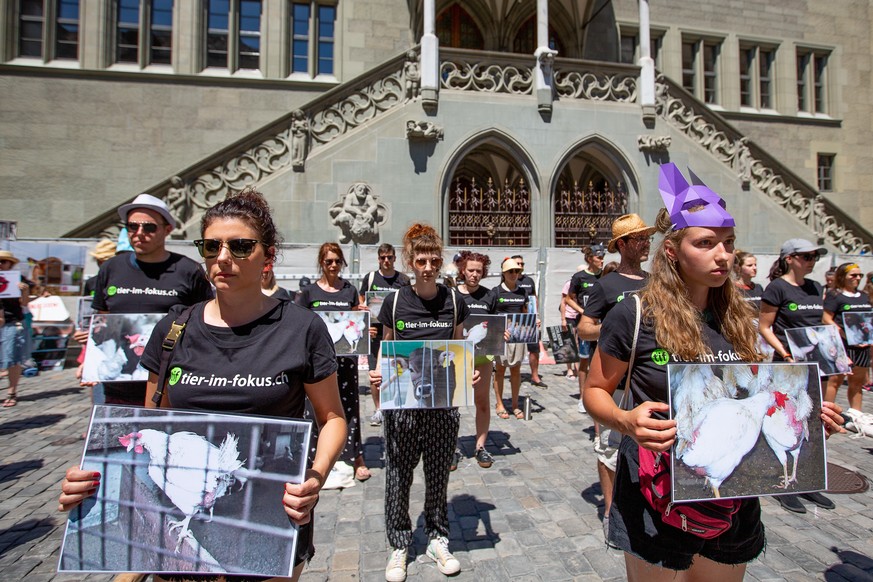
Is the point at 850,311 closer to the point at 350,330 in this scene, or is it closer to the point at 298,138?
the point at 350,330

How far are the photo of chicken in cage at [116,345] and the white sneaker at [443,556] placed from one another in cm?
228

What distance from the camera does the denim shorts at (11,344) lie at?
7047mm

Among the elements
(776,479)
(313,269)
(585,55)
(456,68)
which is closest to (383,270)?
(313,269)

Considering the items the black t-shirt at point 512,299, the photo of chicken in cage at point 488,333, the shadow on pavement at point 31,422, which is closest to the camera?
the photo of chicken in cage at point 488,333

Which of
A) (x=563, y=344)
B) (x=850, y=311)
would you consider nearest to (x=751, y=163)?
(x=563, y=344)

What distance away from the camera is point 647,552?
189 cm

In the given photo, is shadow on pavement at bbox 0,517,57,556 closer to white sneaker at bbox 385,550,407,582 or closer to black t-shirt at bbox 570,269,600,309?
white sneaker at bbox 385,550,407,582

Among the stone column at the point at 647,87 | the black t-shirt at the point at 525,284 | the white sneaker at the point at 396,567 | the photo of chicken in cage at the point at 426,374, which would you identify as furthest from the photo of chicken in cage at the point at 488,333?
the stone column at the point at 647,87

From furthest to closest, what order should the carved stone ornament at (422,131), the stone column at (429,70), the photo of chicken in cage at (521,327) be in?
1. the stone column at (429,70)
2. the carved stone ornament at (422,131)
3. the photo of chicken in cage at (521,327)

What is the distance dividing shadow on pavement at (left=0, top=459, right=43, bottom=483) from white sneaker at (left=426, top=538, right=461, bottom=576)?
428 cm

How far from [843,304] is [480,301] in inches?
167

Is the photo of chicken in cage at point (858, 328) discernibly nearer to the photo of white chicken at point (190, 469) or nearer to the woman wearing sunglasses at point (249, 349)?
the woman wearing sunglasses at point (249, 349)

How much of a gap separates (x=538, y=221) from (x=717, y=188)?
5.64 metres

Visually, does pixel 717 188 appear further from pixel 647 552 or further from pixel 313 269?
pixel 647 552
